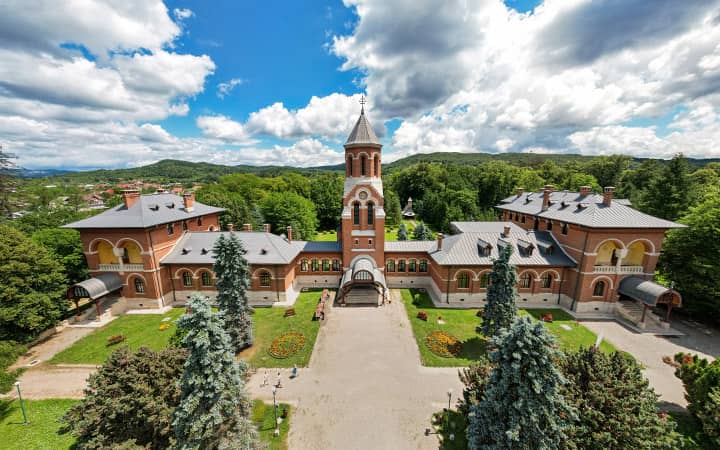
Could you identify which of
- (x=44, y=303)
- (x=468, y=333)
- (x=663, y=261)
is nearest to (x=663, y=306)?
(x=663, y=261)

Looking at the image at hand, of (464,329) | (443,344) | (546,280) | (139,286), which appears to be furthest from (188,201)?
Result: (546,280)

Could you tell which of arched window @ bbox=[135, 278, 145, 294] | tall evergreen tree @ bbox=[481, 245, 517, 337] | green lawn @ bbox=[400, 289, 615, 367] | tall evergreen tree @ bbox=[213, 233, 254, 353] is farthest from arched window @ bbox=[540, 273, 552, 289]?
arched window @ bbox=[135, 278, 145, 294]

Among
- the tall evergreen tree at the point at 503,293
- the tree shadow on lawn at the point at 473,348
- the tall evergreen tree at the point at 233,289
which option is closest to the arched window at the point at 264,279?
the tall evergreen tree at the point at 233,289

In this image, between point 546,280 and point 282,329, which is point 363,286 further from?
point 546,280

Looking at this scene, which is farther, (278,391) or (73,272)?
(73,272)

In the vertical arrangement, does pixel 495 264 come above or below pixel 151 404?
above

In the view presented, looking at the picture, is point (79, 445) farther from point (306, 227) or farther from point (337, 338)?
point (306, 227)

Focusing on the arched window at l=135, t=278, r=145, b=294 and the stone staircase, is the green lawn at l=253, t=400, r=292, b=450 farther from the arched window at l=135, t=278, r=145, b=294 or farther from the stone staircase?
the stone staircase
